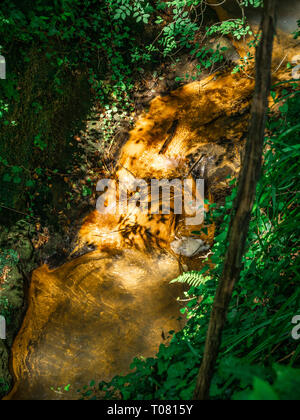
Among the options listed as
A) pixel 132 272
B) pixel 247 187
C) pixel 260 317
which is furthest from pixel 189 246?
pixel 247 187

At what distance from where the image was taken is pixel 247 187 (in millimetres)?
863

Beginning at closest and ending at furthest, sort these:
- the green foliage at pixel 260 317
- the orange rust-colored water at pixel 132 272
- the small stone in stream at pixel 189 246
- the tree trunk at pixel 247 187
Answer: the tree trunk at pixel 247 187 < the green foliage at pixel 260 317 < the orange rust-colored water at pixel 132 272 < the small stone in stream at pixel 189 246

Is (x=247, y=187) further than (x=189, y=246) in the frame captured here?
No

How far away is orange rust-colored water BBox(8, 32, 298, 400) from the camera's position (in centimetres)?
358

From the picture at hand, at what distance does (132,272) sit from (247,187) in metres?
3.98

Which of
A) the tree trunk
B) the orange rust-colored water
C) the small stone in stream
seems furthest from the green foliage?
the small stone in stream

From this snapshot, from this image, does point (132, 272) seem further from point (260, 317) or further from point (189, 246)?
point (260, 317)

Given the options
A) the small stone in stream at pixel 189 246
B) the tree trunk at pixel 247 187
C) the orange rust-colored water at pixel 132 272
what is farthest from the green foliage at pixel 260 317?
the small stone in stream at pixel 189 246

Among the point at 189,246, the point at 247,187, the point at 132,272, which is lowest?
the point at 132,272

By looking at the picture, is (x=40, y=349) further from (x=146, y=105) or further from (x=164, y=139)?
(x=146, y=105)

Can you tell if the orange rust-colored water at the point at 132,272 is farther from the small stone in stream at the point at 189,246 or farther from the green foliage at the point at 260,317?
the green foliage at the point at 260,317

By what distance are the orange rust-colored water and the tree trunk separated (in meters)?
2.82

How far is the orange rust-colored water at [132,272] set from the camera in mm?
3580

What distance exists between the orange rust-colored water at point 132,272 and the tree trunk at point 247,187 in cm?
282
